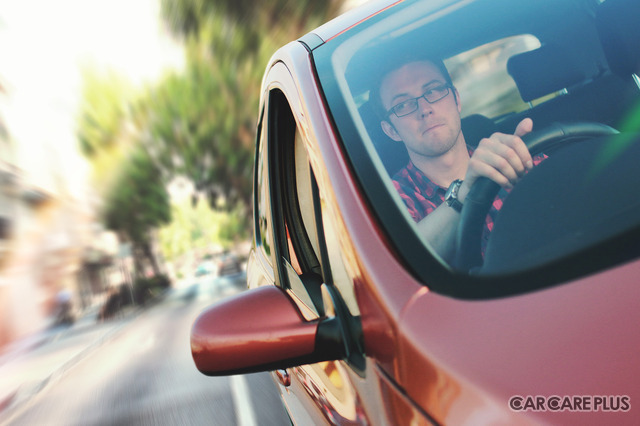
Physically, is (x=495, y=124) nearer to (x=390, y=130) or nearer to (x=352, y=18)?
(x=390, y=130)

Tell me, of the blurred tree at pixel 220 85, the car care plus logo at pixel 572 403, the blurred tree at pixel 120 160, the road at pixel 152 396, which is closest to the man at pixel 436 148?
the car care plus logo at pixel 572 403

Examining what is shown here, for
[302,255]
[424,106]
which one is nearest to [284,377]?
[302,255]

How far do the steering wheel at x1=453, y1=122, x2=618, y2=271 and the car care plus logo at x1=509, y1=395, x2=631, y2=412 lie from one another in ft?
0.95

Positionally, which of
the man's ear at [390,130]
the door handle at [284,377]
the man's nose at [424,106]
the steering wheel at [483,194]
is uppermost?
the man's nose at [424,106]

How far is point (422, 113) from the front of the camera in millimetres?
1475

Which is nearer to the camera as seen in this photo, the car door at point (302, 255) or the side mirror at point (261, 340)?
the side mirror at point (261, 340)

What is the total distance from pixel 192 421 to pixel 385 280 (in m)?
5.04

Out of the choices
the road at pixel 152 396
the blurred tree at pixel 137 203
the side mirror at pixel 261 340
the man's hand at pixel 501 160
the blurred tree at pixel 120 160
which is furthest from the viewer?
the blurred tree at pixel 137 203

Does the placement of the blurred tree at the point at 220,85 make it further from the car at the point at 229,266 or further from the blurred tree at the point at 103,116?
the car at the point at 229,266

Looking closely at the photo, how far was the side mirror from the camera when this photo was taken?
3.57 feet

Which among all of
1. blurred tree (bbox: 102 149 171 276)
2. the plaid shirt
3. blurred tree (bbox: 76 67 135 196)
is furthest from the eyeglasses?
blurred tree (bbox: 102 149 171 276)

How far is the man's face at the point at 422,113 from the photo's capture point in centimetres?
143

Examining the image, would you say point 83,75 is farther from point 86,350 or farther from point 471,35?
point 471,35

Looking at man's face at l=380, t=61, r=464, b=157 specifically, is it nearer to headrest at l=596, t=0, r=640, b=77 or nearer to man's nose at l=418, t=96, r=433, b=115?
man's nose at l=418, t=96, r=433, b=115
